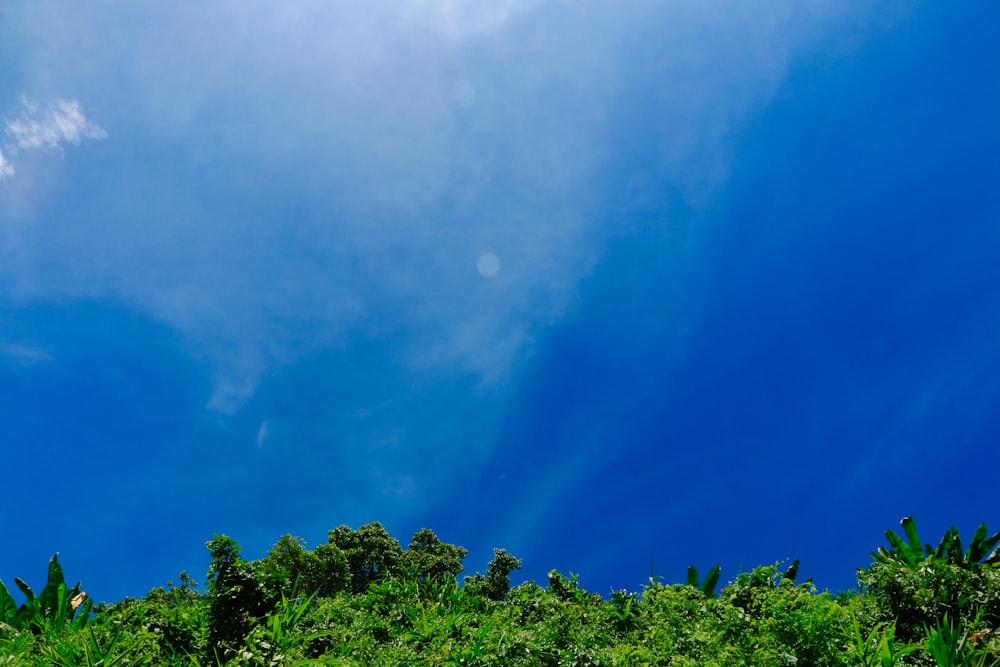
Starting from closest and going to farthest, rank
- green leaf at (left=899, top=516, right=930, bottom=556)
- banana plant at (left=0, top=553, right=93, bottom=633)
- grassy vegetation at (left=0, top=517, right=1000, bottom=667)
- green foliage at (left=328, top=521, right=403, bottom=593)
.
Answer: grassy vegetation at (left=0, top=517, right=1000, bottom=667) → banana plant at (left=0, top=553, right=93, bottom=633) → green leaf at (left=899, top=516, right=930, bottom=556) → green foliage at (left=328, top=521, right=403, bottom=593)

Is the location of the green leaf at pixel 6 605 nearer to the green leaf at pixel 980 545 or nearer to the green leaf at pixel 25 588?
the green leaf at pixel 25 588

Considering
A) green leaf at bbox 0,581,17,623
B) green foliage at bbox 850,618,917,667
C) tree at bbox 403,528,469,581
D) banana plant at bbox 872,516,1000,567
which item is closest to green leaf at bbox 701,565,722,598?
banana plant at bbox 872,516,1000,567

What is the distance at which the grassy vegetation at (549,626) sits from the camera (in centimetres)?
638

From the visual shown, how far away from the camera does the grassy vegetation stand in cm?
638

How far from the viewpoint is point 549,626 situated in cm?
739

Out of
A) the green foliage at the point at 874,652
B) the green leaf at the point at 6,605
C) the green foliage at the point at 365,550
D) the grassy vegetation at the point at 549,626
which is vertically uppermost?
the green foliage at the point at 365,550

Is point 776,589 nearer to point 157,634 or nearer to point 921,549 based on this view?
point 157,634

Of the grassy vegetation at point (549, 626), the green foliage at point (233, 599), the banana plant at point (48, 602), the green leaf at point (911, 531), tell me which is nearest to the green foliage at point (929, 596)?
the grassy vegetation at point (549, 626)

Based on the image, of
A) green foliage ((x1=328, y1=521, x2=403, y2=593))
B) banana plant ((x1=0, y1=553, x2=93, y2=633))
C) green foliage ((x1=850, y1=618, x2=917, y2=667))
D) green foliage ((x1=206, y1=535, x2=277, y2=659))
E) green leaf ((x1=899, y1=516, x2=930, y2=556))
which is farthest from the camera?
green foliage ((x1=328, y1=521, x2=403, y2=593))

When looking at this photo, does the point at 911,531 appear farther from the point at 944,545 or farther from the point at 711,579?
the point at 711,579

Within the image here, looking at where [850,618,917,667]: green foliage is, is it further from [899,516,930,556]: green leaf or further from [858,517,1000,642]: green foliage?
[899,516,930,556]: green leaf

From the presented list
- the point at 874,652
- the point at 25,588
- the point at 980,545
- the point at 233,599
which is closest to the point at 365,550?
the point at 25,588

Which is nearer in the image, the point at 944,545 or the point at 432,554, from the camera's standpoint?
the point at 944,545

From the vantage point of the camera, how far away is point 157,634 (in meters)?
7.37
